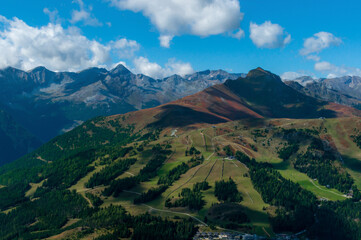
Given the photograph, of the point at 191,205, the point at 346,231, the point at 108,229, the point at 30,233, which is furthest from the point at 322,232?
the point at 30,233

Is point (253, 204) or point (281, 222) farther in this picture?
point (253, 204)

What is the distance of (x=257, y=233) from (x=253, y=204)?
35.7m

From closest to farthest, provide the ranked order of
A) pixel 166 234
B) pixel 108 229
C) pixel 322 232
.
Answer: pixel 166 234 → pixel 108 229 → pixel 322 232

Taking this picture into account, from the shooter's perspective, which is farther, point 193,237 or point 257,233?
point 257,233

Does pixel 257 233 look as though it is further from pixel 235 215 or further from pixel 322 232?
pixel 322 232

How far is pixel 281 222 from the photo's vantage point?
177 m

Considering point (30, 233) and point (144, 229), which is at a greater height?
point (144, 229)

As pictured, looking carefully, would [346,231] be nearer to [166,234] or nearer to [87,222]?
[166,234]

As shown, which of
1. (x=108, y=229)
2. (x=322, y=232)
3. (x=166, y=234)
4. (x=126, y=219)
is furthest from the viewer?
(x=322, y=232)

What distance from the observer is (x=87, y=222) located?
183m

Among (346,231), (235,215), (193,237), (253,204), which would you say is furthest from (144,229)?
(346,231)

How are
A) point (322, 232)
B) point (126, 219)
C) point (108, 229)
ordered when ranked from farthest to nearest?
point (322, 232), point (126, 219), point (108, 229)

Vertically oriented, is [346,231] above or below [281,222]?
→ below

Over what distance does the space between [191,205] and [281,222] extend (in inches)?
2208
